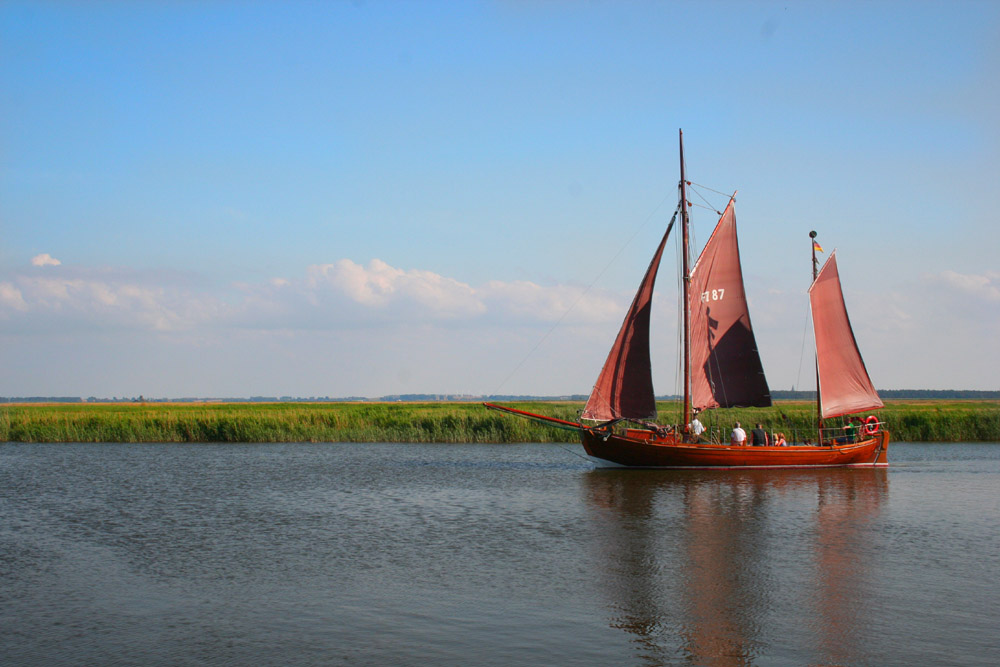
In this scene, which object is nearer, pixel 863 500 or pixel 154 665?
pixel 154 665

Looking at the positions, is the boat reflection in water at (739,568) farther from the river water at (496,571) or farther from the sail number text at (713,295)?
the sail number text at (713,295)

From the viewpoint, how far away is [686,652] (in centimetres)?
1292

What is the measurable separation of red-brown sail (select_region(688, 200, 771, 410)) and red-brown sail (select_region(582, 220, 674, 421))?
293 centimetres

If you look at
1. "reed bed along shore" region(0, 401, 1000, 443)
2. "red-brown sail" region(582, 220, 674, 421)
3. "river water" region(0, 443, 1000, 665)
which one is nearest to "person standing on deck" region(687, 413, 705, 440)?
"red-brown sail" region(582, 220, 674, 421)

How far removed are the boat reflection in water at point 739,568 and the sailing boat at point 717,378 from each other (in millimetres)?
5394

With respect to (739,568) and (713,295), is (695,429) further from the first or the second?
(739,568)

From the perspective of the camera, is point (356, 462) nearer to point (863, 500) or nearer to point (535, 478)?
point (535, 478)

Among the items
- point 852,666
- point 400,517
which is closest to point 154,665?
point 852,666

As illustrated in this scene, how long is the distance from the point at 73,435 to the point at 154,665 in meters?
51.4

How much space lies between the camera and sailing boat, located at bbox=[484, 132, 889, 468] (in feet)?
130

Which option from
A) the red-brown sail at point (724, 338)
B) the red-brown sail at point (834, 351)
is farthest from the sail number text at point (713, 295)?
the red-brown sail at point (834, 351)

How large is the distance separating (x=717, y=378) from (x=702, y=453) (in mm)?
4047

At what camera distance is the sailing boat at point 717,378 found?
39.6m

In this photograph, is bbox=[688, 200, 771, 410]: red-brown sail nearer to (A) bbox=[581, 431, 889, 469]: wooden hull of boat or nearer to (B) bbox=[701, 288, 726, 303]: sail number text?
(B) bbox=[701, 288, 726, 303]: sail number text
